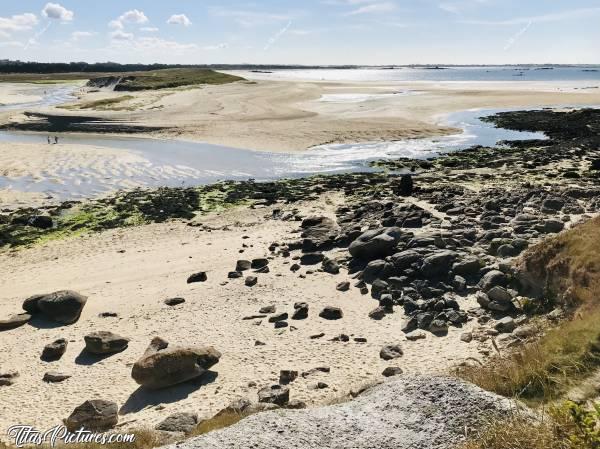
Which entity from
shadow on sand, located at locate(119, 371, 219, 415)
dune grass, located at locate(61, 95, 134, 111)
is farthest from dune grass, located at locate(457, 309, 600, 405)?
dune grass, located at locate(61, 95, 134, 111)

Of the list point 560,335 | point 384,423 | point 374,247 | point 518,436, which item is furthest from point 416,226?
point 518,436

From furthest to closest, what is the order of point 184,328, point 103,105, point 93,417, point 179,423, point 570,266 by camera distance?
point 103,105 < point 184,328 < point 570,266 < point 93,417 < point 179,423

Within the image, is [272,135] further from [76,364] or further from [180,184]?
[76,364]

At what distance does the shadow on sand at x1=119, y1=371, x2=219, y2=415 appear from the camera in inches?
426

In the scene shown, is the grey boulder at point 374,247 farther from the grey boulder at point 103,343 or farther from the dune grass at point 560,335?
the grey boulder at point 103,343

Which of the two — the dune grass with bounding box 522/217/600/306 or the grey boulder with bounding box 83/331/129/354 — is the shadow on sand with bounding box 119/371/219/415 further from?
the dune grass with bounding box 522/217/600/306

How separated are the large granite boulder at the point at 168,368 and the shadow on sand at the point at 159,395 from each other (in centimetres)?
10

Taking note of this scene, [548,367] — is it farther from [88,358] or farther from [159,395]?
[88,358]

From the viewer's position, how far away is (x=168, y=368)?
37.2 ft

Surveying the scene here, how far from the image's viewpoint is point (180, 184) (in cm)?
3259

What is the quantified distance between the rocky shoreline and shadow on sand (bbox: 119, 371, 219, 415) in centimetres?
25

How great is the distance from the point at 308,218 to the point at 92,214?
1107 centimetres

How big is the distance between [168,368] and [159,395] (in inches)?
22.5

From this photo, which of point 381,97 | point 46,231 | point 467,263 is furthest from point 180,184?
point 381,97
